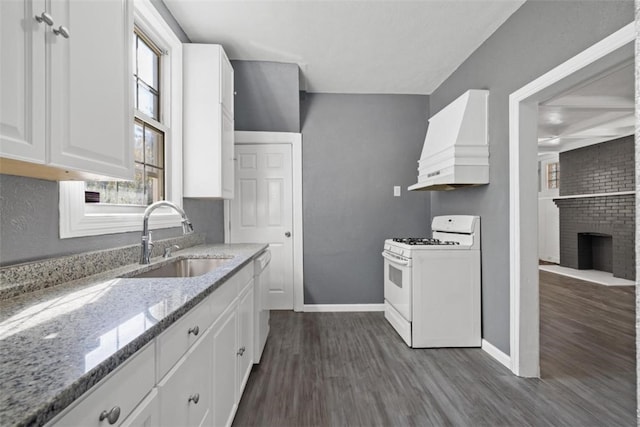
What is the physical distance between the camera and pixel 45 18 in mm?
887

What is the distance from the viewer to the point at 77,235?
1.42 metres

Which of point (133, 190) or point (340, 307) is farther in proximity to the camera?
point (340, 307)

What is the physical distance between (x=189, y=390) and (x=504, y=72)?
115 inches

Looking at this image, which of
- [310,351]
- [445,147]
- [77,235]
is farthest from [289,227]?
[77,235]

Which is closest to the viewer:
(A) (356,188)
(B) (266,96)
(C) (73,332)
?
(C) (73,332)

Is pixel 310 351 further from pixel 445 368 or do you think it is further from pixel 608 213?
pixel 608 213

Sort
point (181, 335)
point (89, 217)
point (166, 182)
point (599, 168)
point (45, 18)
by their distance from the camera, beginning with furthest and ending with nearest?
point (599, 168) < point (166, 182) < point (89, 217) < point (181, 335) < point (45, 18)

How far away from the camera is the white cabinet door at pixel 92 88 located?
954 millimetres

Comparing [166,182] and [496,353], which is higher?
[166,182]

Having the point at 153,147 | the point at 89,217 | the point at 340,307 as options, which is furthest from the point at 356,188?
the point at 89,217

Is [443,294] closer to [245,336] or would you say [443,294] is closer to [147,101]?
[245,336]

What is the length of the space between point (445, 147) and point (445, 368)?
184 centimetres

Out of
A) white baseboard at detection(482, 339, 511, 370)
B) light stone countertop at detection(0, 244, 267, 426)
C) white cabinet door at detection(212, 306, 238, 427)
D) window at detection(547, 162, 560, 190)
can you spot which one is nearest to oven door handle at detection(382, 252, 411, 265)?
white baseboard at detection(482, 339, 511, 370)

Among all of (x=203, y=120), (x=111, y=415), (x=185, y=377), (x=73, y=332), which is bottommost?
(x=185, y=377)
